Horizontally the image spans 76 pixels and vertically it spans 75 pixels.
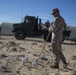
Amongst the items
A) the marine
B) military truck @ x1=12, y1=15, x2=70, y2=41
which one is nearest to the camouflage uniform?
the marine

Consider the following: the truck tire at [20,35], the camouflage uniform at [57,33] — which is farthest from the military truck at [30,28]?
the camouflage uniform at [57,33]

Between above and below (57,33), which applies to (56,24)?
above

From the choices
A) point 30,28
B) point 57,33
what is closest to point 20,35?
point 30,28

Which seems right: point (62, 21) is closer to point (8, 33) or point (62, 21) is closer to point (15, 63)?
point (15, 63)

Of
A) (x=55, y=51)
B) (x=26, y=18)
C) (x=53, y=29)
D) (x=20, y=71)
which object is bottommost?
(x=20, y=71)

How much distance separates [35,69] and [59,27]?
1.49 m

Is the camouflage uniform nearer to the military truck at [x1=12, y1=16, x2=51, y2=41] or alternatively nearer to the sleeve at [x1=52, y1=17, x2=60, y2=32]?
the sleeve at [x1=52, y1=17, x2=60, y2=32]

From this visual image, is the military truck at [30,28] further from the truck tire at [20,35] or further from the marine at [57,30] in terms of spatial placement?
the marine at [57,30]

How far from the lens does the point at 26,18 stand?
2531 centimetres

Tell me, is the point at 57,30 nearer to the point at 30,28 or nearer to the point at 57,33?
the point at 57,33

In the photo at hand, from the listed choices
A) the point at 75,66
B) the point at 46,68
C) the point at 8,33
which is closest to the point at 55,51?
the point at 46,68

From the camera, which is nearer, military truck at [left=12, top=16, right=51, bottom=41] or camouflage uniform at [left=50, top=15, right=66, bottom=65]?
camouflage uniform at [left=50, top=15, right=66, bottom=65]

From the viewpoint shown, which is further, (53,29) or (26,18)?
(26,18)

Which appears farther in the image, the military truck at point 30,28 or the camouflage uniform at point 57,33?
the military truck at point 30,28
